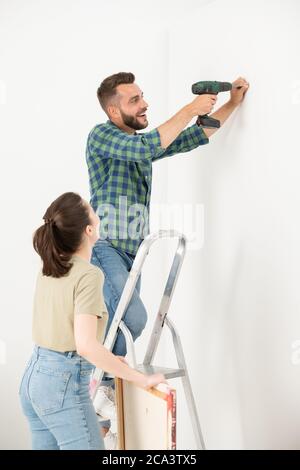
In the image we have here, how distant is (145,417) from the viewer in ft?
5.92

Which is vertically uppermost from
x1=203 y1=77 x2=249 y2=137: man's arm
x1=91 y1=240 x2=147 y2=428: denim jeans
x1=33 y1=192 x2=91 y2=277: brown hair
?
x1=203 y1=77 x2=249 y2=137: man's arm

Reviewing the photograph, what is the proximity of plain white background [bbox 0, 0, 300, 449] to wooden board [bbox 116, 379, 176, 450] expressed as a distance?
1.69ft

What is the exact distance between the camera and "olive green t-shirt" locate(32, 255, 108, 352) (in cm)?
161

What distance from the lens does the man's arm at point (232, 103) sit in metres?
2.22

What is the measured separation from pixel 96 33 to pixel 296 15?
1207mm

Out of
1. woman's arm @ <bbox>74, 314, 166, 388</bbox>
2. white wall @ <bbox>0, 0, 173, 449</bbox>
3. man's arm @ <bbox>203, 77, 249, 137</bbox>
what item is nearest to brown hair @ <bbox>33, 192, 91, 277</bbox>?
woman's arm @ <bbox>74, 314, 166, 388</bbox>

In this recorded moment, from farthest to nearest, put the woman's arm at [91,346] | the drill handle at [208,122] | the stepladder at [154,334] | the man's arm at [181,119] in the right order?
1. the drill handle at [208,122]
2. the man's arm at [181,119]
3. the stepladder at [154,334]
4. the woman's arm at [91,346]

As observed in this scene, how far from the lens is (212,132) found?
2332 millimetres

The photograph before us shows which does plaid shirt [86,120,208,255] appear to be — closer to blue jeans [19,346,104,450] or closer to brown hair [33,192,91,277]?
brown hair [33,192,91,277]

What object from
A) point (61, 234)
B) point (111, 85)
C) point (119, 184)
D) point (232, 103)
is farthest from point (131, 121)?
point (61, 234)

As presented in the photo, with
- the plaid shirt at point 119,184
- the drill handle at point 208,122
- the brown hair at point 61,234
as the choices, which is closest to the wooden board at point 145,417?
the brown hair at point 61,234

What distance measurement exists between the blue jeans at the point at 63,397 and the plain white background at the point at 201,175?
2.44 feet

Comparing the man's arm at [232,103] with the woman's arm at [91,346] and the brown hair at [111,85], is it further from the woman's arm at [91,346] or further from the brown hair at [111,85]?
the woman's arm at [91,346]
